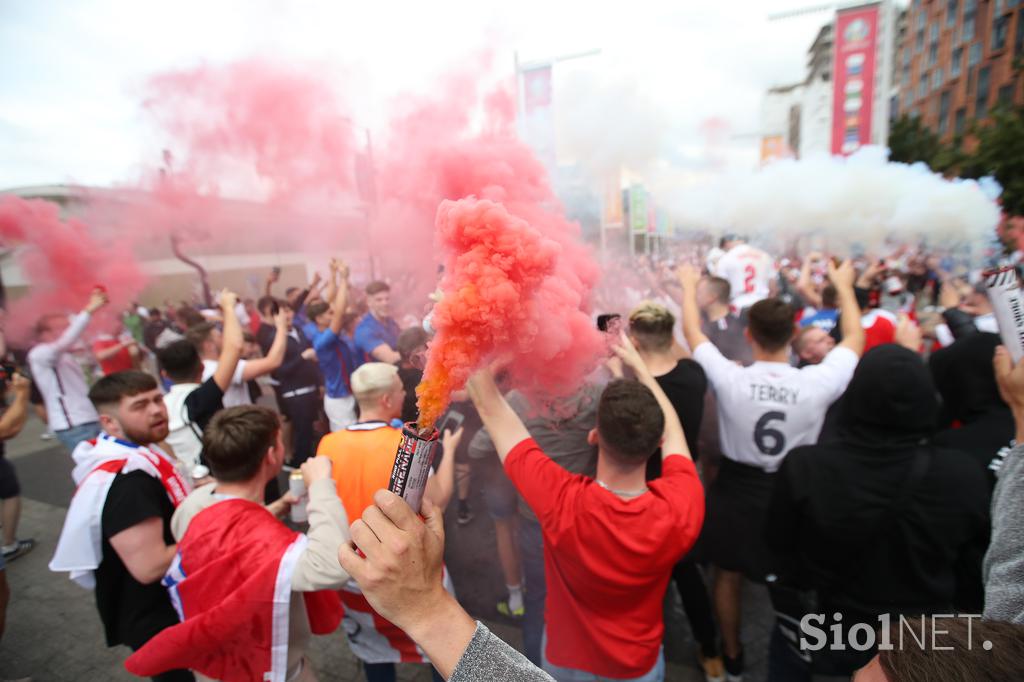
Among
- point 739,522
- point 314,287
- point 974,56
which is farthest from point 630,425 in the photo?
point 974,56

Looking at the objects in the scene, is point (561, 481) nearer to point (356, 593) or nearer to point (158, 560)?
point (356, 593)

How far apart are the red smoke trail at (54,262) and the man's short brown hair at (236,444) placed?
5.46 meters

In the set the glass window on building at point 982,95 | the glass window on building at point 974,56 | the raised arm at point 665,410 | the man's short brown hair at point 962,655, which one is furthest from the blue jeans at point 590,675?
the glass window on building at point 974,56

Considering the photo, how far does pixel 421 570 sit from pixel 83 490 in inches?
87.0

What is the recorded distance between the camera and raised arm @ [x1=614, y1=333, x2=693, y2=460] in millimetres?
2330

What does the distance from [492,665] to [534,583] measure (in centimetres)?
237

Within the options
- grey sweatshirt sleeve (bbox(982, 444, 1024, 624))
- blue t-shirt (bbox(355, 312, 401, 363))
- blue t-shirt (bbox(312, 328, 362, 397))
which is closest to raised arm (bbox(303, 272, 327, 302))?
blue t-shirt (bbox(355, 312, 401, 363))

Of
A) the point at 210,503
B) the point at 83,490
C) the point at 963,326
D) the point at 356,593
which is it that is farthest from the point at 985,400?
the point at 83,490

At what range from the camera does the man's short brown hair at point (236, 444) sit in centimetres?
214

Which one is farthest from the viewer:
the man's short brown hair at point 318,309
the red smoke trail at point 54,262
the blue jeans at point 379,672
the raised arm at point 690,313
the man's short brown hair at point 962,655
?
the man's short brown hair at point 318,309

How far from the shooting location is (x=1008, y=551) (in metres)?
1.34

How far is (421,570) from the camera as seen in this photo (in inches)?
43.4

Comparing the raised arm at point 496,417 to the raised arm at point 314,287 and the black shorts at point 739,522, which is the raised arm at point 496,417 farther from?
the raised arm at point 314,287

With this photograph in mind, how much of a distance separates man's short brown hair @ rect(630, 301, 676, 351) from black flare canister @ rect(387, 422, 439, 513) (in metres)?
2.19
